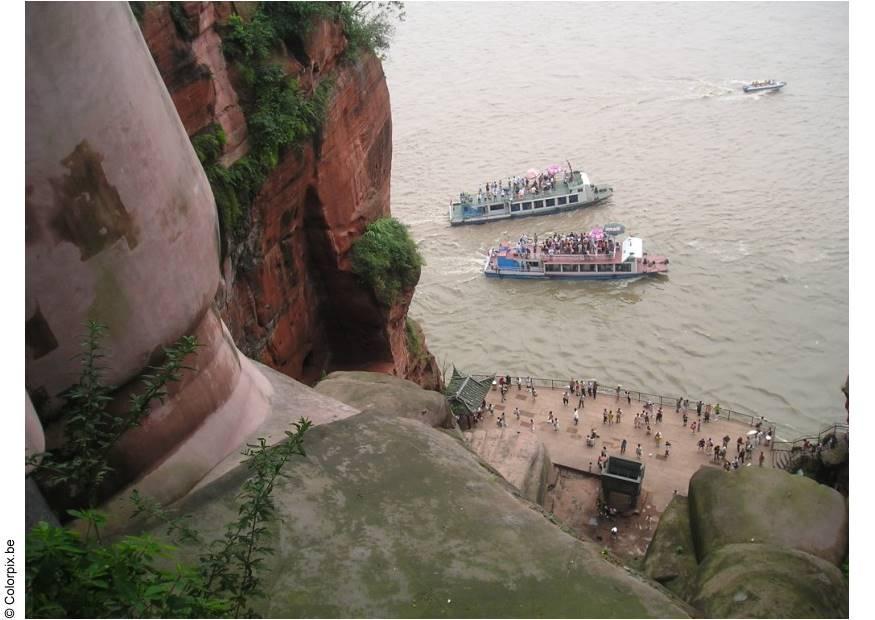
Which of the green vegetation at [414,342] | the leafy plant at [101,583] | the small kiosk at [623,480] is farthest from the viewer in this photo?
the green vegetation at [414,342]

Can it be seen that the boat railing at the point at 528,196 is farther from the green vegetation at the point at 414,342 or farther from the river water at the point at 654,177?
the green vegetation at the point at 414,342

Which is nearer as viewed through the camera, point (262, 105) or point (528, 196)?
Result: point (262, 105)

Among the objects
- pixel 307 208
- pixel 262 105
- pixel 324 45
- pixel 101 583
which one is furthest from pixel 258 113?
pixel 101 583

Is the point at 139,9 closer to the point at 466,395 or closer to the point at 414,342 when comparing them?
the point at 414,342

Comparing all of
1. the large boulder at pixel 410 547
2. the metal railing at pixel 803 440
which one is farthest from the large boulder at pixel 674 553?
the metal railing at pixel 803 440

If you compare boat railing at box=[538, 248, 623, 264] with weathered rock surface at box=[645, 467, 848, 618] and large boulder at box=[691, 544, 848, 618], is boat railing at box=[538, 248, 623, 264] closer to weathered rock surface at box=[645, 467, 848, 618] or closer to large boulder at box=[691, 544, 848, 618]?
weathered rock surface at box=[645, 467, 848, 618]

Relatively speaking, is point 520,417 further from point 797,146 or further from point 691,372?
point 797,146
